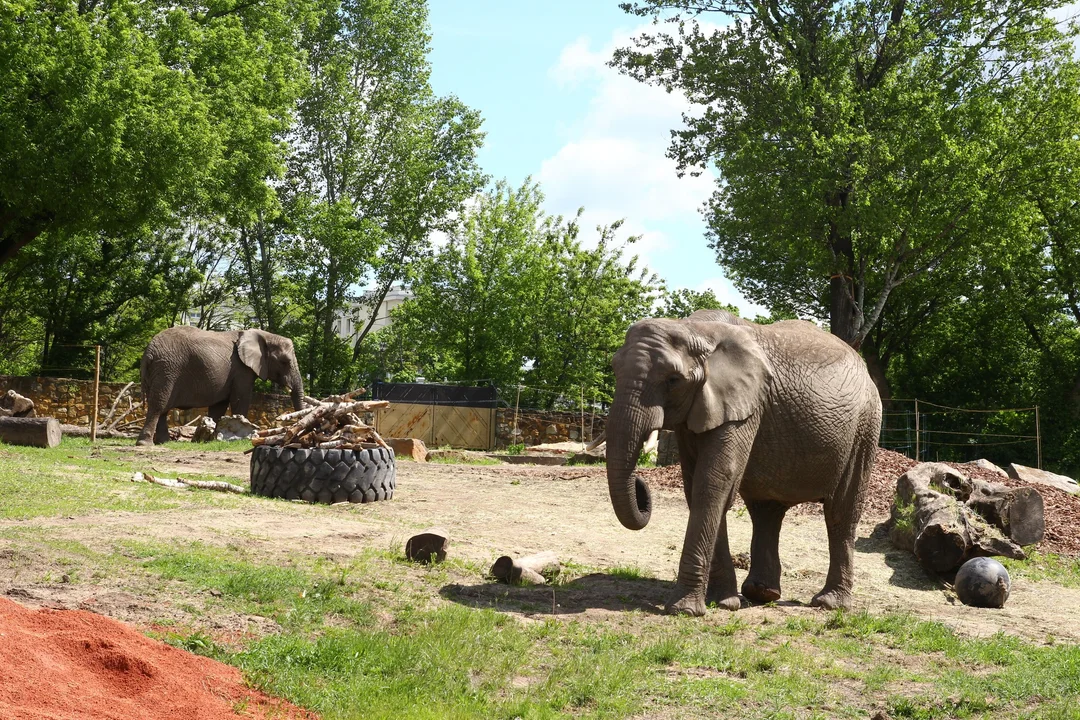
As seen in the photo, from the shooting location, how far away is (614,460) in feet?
26.2

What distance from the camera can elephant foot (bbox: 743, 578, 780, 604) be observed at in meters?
9.45

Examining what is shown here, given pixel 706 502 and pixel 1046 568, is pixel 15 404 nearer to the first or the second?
pixel 706 502

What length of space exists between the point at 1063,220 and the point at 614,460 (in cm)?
3135

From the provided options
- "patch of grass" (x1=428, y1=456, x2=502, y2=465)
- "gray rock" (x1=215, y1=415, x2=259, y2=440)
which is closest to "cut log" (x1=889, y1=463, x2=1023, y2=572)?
"patch of grass" (x1=428, y1=456, x2=502, y2=465)

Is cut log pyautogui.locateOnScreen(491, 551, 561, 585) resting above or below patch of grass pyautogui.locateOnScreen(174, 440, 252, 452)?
below

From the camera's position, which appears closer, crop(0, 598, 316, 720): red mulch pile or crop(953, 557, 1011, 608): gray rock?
crop(0, 598, 316, 720): red mulch pile

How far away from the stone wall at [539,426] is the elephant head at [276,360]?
9.37m

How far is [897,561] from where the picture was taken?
510 inches

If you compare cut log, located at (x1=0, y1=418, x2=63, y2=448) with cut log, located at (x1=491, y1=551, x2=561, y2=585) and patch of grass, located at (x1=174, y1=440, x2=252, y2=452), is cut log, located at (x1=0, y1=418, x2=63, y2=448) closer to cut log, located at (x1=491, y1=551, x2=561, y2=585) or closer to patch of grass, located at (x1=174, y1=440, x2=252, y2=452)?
patch of grass, located at (x1=174, y1=440, x2=252, y2=452)

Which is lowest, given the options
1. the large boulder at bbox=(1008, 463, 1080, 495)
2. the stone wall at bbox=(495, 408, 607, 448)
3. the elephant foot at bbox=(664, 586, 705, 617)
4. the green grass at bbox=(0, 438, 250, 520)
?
the elephant foot at bbox=(664, 586, 705, 617)

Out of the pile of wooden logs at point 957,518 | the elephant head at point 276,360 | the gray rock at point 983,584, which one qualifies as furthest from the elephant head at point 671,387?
the elephant head at point 276,360

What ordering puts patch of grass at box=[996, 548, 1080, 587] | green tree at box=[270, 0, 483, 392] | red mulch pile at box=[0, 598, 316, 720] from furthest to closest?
green tree at box=[270, 0, 483, 392] → patch of grass at box=[996, 548, 1080, 587] → red mulch pile at box=[0, 598, 316, 720]

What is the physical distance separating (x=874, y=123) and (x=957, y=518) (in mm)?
17181

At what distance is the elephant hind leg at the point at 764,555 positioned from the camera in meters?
9.45
